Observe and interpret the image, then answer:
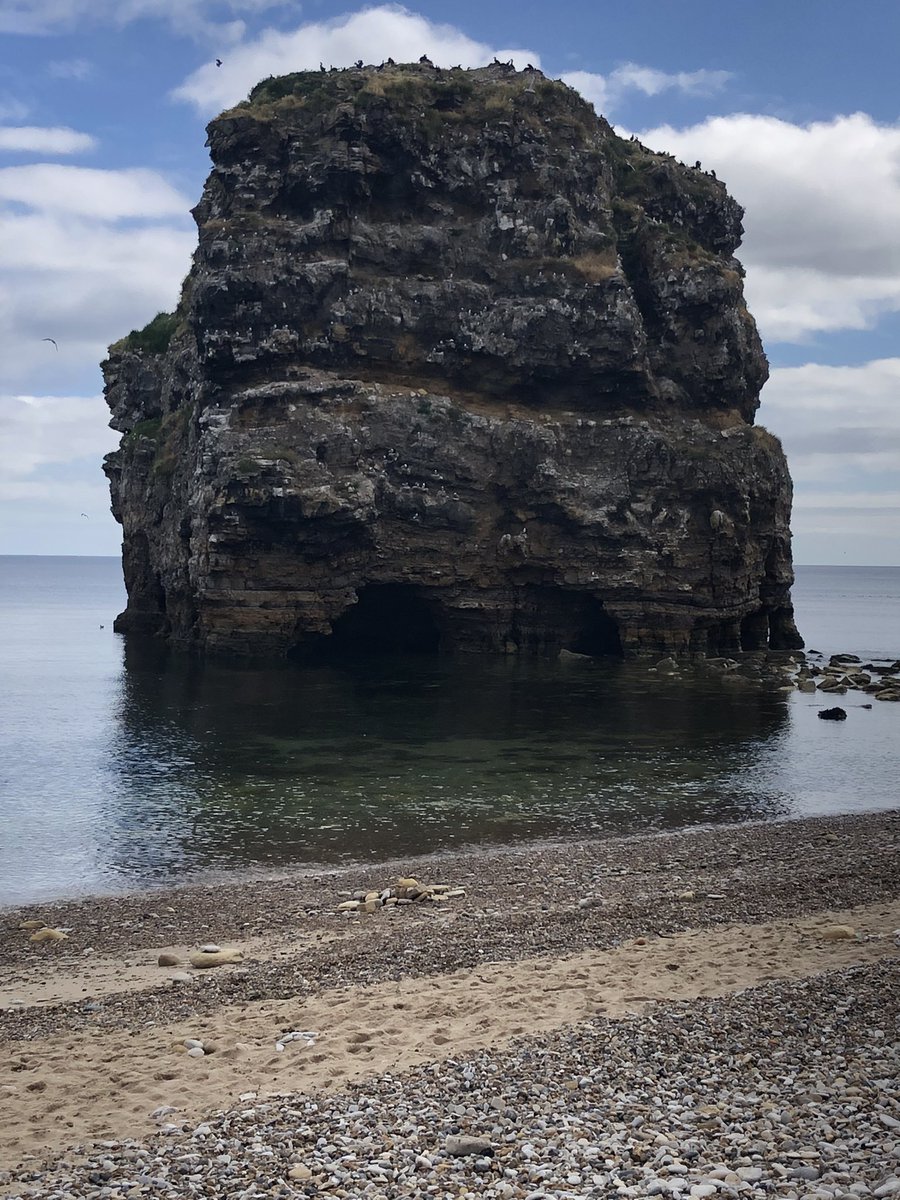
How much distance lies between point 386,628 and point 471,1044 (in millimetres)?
67932

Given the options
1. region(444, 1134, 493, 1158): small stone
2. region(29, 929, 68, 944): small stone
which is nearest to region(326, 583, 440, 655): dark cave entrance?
region(29, 929, 68, 944): small stone

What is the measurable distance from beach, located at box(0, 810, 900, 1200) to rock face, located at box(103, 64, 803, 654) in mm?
48576

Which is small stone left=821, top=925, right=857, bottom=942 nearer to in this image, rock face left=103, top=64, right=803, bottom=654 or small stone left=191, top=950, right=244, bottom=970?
small stone left=191, top=950, right=244, bottom=970

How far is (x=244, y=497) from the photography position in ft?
215

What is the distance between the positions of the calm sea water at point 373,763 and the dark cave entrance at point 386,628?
1222 cm

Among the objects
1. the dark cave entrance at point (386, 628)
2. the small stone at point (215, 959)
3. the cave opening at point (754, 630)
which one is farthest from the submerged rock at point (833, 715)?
the small stone at point (215, 959)

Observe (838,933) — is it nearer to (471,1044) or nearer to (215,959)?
(471,1044)

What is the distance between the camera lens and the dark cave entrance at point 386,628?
254 feet

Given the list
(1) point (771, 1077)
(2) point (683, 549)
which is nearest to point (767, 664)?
(2) point (683, 549)

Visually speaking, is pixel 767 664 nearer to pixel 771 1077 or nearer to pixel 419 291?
pixel 419 291

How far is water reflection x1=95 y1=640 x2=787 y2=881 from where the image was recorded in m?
28.5

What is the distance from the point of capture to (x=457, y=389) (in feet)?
238

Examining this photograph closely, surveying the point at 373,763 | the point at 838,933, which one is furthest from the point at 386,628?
the point at 838,933

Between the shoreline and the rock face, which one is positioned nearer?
the shoreline
